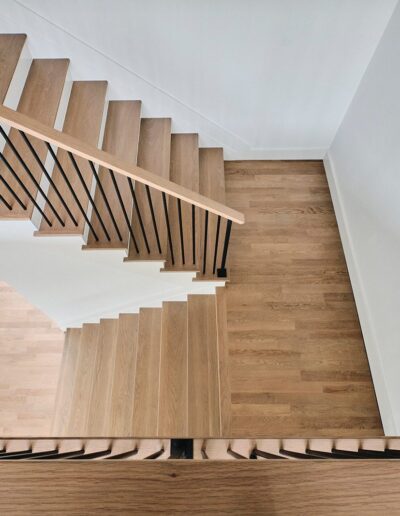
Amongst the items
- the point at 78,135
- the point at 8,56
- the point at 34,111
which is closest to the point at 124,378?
the point at 78,135

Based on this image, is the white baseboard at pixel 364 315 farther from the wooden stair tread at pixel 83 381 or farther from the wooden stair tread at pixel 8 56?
the wooden stair tread at pixel 8 56

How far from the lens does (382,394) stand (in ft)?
7.70

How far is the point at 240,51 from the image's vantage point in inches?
102

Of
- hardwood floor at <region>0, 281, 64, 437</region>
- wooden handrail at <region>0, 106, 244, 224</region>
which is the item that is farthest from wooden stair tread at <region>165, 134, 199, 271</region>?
hardwood floor at <region>0, 281, 64, 437</region>

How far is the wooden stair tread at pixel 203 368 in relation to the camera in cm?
237

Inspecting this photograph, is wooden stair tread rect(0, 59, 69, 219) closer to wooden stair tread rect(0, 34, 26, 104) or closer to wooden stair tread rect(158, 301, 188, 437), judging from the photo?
wooden stair tread rect(0, 34, 26, 104)

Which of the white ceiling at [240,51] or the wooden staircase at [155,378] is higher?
the white ceiling at [240,51]

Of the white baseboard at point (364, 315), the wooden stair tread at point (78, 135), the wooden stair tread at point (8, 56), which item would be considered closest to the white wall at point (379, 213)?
the white baseboard at point (364, 315)

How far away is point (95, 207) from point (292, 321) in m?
1.72

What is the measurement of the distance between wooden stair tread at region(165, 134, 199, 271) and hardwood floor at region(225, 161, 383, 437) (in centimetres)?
46

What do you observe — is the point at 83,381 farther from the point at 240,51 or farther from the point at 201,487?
the point at 240,51

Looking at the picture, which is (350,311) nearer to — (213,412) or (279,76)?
(213,412)

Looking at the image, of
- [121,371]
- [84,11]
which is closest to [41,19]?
[84,11]

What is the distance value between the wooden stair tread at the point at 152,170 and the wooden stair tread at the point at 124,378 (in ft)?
3.09
